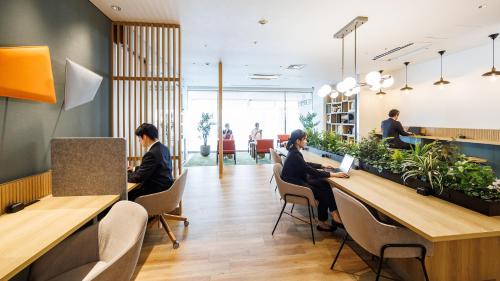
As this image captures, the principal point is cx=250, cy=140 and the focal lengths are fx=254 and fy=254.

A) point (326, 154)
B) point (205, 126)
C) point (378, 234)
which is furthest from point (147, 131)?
point (205, 126)

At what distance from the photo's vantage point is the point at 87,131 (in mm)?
3080

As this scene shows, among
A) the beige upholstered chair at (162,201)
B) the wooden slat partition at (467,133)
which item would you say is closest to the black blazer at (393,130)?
the wooden slat partition at (467,133)

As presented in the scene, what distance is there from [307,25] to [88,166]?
3454mm

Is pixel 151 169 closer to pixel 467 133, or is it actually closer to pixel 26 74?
pixel 26 74

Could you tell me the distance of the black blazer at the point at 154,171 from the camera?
8.93 ft

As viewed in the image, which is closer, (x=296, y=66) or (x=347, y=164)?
(x=347, y=164)

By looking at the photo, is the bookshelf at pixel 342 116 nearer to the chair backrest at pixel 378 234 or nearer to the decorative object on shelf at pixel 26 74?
the chair backrest at pixel 378 234

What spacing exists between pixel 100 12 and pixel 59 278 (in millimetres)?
3259

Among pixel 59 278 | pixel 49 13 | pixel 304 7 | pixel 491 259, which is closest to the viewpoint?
pixel 59 278

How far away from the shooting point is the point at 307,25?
3.88 metres

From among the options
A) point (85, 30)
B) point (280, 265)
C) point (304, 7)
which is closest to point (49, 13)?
point (85, 30)

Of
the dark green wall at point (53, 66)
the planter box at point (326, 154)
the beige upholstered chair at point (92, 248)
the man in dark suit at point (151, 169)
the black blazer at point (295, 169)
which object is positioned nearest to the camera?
the beige upholstered chair at point (92, 248)

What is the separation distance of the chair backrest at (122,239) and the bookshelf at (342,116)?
7.43 m

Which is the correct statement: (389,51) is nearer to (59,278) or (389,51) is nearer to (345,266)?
(345,266)
